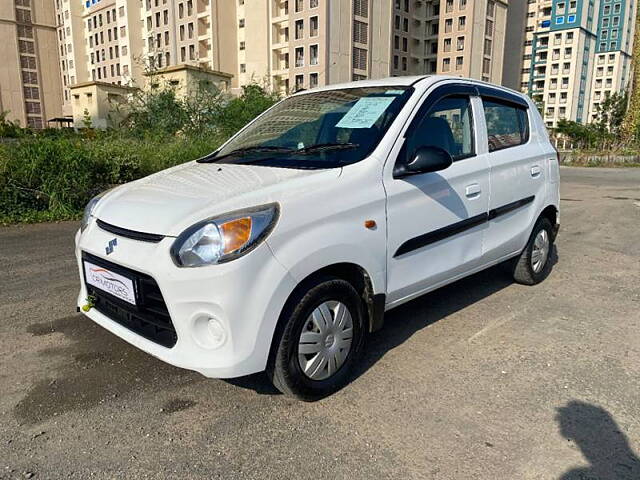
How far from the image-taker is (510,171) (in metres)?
3.98

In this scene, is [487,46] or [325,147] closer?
[325,147]

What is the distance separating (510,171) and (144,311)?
3.00m

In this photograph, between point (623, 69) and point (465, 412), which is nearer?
point (465, 412)

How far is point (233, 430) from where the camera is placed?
2516mm

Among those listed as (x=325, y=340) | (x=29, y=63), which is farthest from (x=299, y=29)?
(x=325, y=340)

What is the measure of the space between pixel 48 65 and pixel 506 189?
88.8m

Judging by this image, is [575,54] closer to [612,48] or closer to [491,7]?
[612,48]

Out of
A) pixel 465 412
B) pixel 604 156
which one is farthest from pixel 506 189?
pixel 604 156

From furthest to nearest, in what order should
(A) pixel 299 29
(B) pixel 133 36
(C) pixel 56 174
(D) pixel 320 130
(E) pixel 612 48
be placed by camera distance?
1. (E) pixel 612 48
2. (B) pixel 133 36
3. (A) pixel 299 29
4. (C) pixel 56 174
5. (D) pixel 320 130

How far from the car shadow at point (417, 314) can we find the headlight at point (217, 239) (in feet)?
3.27

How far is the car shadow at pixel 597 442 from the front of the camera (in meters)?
2.23

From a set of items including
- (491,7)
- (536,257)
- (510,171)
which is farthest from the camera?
(491,7)

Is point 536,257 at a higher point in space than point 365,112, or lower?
lower

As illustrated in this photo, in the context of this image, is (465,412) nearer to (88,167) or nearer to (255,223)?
(255,223)
